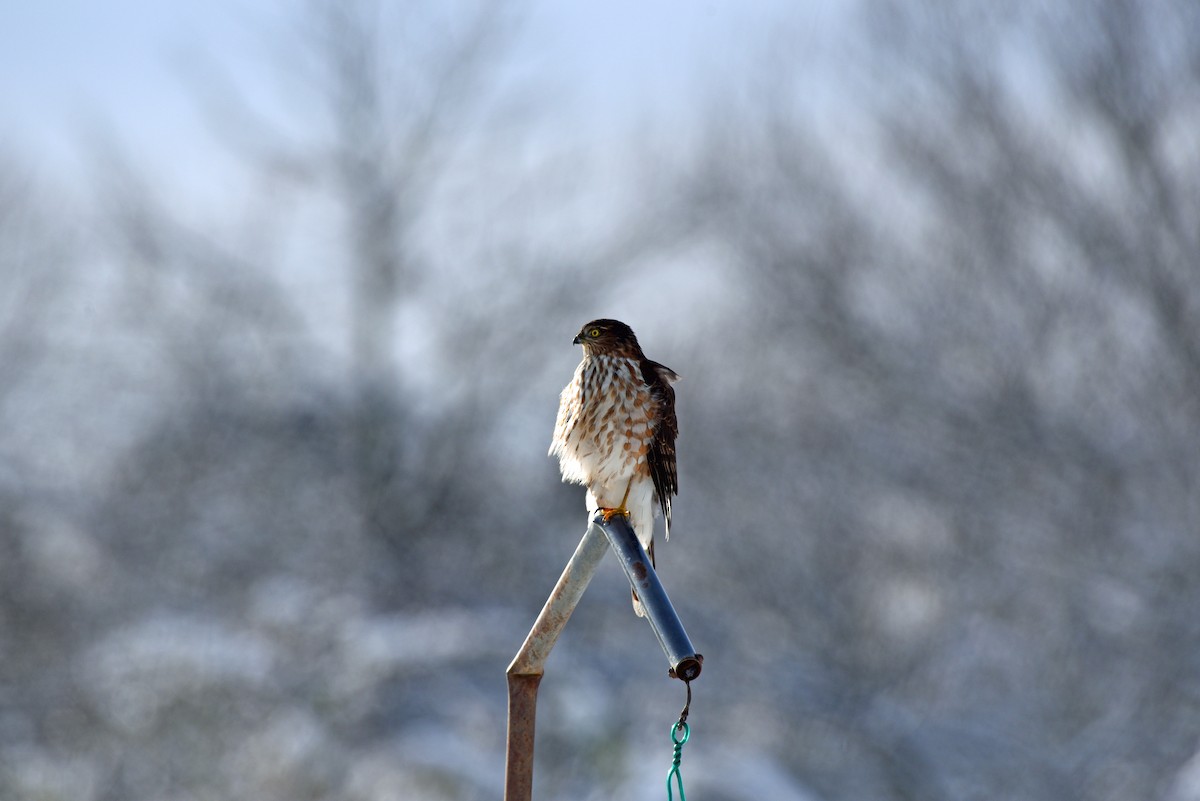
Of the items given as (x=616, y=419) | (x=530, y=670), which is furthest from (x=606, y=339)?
(x=530, y=670)

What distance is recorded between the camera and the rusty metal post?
246cm

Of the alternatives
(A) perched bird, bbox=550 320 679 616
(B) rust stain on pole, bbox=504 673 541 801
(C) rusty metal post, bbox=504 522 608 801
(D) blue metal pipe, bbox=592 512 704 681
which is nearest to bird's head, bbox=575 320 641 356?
(A) perched bird, bbox=550 320 679 616

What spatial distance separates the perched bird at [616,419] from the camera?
404 centimetres

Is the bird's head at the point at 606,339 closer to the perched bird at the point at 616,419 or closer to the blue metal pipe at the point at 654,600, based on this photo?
the perched bird at the point at 616,419

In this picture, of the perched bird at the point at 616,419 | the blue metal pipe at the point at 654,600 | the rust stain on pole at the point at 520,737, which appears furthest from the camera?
the perched bird at the point at 616,419

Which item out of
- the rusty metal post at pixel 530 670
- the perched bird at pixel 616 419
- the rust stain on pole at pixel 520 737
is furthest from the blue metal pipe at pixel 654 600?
the perched bird at pixel 616 419

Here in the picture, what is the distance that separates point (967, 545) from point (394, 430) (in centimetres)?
700

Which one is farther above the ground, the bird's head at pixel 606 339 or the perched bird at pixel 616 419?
the bird's head at pixel 606 339

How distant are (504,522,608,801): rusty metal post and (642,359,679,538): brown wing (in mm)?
1468

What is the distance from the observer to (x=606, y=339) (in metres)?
4.07

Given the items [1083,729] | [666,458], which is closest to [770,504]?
[1083,729]

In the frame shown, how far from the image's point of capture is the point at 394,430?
17.3 metres

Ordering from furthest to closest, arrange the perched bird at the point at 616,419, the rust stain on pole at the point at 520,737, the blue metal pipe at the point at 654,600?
the perched bird at the point at 616,419
the rust stain on pole at the point at 520,737
the blue metal pipe at the point at 654,600

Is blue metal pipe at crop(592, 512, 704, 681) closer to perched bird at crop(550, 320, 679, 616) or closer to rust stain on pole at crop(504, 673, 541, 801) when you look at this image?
rust stain on pole at crop(504, 673, 541, 801)
